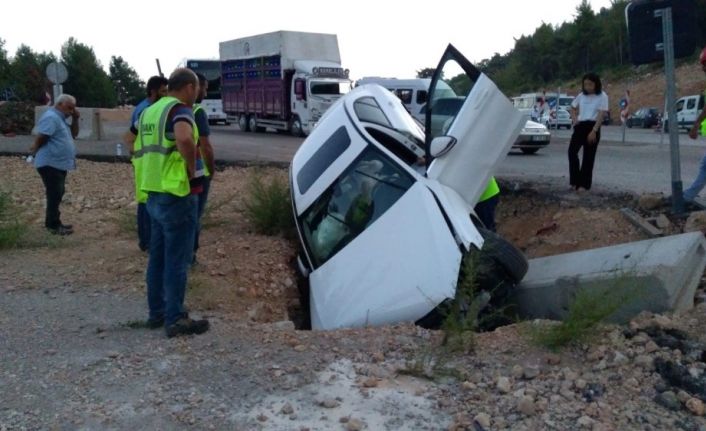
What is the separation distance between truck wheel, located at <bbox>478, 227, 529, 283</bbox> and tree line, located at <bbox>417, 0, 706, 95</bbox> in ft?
194

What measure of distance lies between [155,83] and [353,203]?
238 centimetres

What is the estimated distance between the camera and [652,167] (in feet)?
52.7

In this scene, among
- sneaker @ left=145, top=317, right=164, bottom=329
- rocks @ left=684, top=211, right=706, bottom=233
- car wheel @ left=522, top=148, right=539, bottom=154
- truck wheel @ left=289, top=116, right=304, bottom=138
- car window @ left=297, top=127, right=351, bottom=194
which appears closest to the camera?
sneaker @ left=145, top=317, right=164, bottom=329

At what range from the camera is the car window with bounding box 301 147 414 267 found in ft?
21.1

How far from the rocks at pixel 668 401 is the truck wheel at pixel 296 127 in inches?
1017

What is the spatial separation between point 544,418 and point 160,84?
16.4 feet

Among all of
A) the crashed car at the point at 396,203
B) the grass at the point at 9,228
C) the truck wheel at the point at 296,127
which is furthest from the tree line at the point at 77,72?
the crashed car at the point at 396,203

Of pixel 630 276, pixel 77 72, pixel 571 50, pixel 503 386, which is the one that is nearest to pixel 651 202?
pixel 630 276

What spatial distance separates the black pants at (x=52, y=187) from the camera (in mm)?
9234

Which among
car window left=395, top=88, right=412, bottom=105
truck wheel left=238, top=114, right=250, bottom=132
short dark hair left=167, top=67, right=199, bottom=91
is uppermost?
car window left=395, top=88, right=412, bottom=105

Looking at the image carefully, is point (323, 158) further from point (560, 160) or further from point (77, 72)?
point (77, 72)

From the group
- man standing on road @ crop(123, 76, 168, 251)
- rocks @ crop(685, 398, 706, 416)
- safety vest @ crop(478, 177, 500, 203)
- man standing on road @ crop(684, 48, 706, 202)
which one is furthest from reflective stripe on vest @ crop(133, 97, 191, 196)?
man standing on road @ crop(684, 48, 706, 202)

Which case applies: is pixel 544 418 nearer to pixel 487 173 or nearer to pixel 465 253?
pixel 465 253

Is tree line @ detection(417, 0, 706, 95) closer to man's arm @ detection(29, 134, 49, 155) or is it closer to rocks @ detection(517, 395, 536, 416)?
man's arm @ detection(29, 134, 49, 155)
